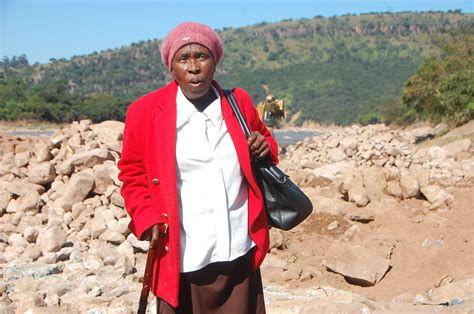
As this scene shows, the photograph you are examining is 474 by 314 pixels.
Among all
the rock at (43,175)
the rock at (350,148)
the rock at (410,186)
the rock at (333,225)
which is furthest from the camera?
the rock at (350,148)

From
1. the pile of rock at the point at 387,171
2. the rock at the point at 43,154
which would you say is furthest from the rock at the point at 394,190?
the rock at the point at 43,154

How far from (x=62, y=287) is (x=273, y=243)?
2.32 meters

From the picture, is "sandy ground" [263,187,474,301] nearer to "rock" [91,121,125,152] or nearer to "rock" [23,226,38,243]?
"rock" [23,226,38,243]

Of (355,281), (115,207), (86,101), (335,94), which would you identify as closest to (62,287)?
(115,207)

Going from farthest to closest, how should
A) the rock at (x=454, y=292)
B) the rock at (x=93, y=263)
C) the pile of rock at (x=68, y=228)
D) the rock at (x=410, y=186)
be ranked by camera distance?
the rock at (x=410, y=186)
the rock at (x=93, y=263)
the pile of rock at (x=68, y=228)
the rock at (x=454, y=292)

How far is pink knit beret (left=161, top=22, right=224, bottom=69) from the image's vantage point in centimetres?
212

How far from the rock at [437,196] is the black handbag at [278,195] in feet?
16.5

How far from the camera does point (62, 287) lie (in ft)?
14.6

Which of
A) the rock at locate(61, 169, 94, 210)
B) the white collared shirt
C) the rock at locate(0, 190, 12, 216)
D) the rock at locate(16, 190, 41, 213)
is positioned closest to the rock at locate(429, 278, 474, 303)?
the white collared shirt

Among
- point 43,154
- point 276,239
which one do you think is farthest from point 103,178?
point 276,239

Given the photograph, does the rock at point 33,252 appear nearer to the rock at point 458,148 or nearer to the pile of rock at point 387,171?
the pile of rock at point 387,171

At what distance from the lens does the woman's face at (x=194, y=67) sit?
212cm

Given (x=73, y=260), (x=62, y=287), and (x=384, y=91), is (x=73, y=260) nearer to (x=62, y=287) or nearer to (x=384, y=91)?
(x=62, y=287)

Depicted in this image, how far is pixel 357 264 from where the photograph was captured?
17.5 feet
